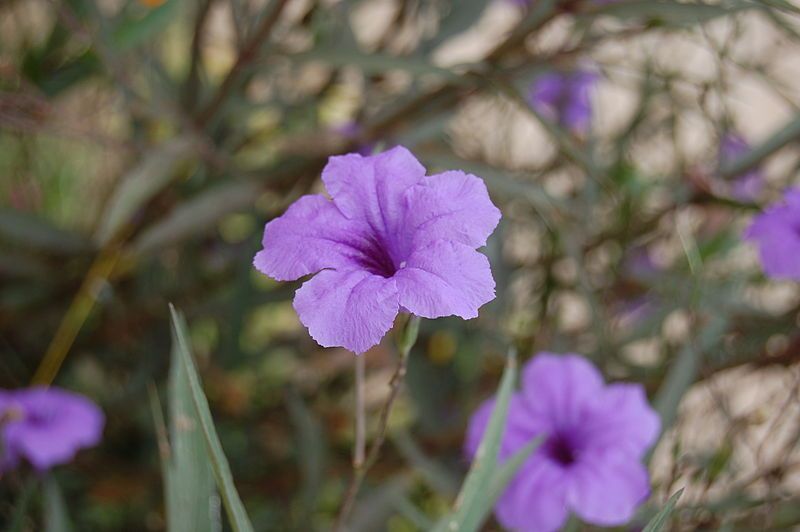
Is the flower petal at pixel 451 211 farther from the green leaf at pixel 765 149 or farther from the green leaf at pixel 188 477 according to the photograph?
the green leaf at pixel 765 149

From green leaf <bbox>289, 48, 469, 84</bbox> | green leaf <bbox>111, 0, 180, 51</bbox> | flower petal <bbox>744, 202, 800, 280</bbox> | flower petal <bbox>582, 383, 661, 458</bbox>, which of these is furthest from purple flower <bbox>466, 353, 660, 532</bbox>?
green leaf <bbox>111, 0, 180, 51</bbox>

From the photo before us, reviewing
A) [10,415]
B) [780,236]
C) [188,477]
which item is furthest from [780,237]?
[10,415]

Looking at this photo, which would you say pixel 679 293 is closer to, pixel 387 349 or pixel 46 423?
pixel 387 349

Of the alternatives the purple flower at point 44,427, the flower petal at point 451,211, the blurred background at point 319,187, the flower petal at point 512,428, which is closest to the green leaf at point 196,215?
the blurred background at point 319,187

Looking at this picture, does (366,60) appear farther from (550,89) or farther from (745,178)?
(745,178)

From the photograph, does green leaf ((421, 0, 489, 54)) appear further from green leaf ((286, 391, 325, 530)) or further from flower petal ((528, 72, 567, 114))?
green leaf ((286, 391, 325, 530))

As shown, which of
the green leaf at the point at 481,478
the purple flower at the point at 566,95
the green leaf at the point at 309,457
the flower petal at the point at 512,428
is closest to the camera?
the green leaf at the point at 481,478
